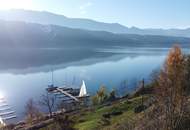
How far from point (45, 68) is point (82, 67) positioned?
776 inches

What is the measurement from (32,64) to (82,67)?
95.7 feet

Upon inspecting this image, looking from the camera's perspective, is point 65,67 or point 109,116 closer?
point 109,116

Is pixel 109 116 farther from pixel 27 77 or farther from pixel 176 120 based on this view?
pixel 27 77

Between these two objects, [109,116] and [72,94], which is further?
[72,94]

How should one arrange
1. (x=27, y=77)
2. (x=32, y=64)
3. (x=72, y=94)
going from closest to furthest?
(x=72, y=94)
(x=27, y=77)
(x=32, y=64)

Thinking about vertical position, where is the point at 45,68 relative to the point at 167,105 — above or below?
below

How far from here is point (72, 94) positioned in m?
112

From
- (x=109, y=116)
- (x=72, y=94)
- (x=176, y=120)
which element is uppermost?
(x=176, y=120)

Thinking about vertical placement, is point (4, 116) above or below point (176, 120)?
below

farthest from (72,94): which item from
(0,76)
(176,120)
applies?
(176,120)

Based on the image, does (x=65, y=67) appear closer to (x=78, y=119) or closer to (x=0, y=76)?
(x=0, y=76)

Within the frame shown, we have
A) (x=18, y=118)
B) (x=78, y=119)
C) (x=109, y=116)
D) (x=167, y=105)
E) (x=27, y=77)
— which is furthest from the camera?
(x=27, y=77)

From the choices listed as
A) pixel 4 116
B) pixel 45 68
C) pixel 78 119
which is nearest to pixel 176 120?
pixel 78 119

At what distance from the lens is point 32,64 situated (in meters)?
170
